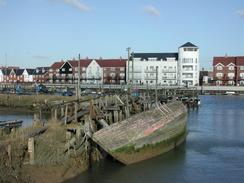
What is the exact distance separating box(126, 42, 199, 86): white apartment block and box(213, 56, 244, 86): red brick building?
20.7 meters

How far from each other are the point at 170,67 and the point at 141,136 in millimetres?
117769

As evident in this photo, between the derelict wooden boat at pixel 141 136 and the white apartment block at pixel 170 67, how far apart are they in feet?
338

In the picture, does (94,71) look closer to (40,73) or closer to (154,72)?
(154,72)

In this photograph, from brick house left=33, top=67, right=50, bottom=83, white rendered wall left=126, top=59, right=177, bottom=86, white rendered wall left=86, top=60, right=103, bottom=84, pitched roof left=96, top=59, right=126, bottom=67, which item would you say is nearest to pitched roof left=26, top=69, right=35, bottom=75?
brick house left=33, top=67, right=50, bottom=83

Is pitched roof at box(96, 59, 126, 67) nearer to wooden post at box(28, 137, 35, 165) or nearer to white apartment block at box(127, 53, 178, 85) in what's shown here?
white apartment block at box(127, 53, 178, 85)

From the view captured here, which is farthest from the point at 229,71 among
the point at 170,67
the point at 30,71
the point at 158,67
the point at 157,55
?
the point at 30,71

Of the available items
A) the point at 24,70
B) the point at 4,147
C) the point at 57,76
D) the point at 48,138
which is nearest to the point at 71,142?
the point at 48,138

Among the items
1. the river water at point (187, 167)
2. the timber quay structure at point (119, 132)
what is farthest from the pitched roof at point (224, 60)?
the timber quay structure at point (119, 132)

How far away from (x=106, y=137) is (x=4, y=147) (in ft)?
21.1

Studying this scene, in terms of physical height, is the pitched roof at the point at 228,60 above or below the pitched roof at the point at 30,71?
above

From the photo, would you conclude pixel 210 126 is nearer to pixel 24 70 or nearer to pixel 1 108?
pixel 1 108

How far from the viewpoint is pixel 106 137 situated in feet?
75.5

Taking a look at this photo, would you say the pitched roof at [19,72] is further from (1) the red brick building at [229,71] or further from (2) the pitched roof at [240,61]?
(2) the pitched roof at [240,61]

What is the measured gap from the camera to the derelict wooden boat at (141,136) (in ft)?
76.2
